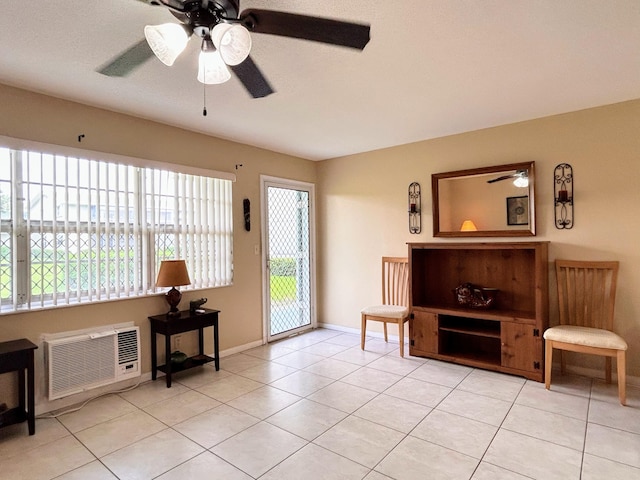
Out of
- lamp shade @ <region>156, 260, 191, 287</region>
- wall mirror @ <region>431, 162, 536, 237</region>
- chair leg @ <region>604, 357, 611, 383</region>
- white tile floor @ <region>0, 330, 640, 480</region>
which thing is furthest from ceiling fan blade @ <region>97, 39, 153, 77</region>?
chair leg @ <region>604, 357, 611, 383</region>

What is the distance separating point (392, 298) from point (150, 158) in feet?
10.1

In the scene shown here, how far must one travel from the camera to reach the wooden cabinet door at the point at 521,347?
3.13m

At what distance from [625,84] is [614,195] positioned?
928 mm

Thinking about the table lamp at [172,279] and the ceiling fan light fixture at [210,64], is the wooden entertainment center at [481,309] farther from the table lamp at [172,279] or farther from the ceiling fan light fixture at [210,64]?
the ceiling fan light fixture at [210,64]

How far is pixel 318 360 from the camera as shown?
12.4ft

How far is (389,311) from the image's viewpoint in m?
3.96

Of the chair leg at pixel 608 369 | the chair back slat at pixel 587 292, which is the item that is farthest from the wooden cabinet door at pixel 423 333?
the chair leg at pixel 608 369

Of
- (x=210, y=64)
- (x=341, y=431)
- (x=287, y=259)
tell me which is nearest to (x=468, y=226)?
(x=287, y=259)

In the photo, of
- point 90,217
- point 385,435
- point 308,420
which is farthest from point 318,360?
point 90,217

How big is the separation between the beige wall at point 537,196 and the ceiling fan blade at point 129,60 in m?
3.19

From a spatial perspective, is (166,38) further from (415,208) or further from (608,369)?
(608,369)

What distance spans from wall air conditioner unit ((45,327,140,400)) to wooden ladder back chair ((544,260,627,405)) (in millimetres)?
3576

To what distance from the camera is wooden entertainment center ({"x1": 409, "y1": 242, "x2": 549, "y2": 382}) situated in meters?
3.18

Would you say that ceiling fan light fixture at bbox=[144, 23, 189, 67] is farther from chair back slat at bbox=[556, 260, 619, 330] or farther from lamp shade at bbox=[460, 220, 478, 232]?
chair back slat at bbox=[556, 260, 619, 330]
